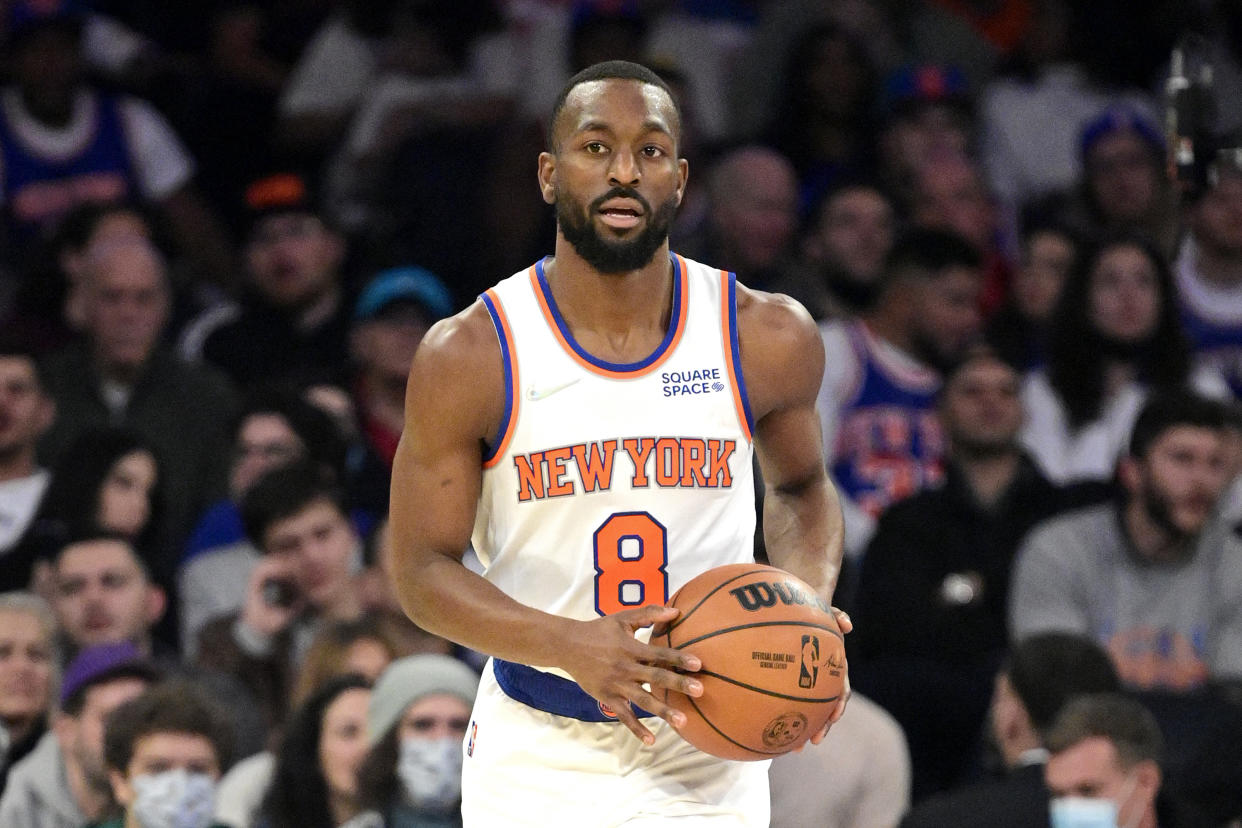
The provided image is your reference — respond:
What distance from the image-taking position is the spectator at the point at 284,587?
7.09 meters

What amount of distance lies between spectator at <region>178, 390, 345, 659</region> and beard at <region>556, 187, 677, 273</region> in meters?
3.52

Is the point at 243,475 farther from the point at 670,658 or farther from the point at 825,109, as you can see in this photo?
the point at 670,658

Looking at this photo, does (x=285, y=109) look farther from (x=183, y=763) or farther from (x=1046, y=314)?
(x=183, y=763)

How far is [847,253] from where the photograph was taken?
893 centimetres

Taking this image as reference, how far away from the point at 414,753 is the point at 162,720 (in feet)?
2.51

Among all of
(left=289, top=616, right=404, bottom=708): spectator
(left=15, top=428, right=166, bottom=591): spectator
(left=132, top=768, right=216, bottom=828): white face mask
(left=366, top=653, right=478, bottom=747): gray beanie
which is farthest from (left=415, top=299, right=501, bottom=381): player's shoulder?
(left=15, top=428, right=166, bottom=591): spectator

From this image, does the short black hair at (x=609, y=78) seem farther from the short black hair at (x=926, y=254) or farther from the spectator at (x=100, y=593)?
the short black hair at (x=926, y=254)

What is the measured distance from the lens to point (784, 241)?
29.8 ft

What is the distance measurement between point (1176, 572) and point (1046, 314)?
1.96 m

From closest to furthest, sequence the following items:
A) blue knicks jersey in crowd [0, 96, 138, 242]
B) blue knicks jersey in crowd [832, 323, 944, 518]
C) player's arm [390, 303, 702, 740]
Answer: player's arm [390, 303, 702, 740]
blue knicks jersey in crowd [832, 323, 944, 518]
blue knicks jersey in crowd [0, 96, 138, 242]

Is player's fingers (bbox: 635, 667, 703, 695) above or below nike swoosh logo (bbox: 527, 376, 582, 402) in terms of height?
below

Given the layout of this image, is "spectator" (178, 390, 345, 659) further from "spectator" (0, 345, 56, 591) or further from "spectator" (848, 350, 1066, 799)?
"spectator" (848, 350, 1066, 799)

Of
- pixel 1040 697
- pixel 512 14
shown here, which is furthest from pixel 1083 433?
pixel 512 14

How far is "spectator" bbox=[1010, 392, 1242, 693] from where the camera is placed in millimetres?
7176
